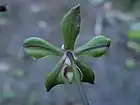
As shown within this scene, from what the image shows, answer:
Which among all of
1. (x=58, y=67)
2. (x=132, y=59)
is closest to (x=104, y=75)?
(x=132, y=59)

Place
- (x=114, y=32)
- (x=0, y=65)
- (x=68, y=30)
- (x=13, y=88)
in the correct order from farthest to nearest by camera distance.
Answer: (x=114, y=32) < (x=0, y=65) < (x=13, y=88) < (x=68, y=30)

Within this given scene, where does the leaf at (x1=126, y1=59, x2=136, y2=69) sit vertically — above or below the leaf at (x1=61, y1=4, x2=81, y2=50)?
below

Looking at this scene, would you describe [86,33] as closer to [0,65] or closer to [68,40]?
[0,65]

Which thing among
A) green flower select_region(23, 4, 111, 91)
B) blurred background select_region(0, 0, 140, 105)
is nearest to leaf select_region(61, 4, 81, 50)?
green flower select_region(23, 4, 111, 91)

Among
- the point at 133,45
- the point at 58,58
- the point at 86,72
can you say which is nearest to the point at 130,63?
the point at 133,45

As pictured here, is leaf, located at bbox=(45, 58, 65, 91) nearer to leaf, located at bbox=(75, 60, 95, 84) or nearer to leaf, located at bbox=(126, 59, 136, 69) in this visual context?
leaf, located at bbox=(75, 60, 95, 84)

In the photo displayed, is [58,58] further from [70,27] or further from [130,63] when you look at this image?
[70,27]
